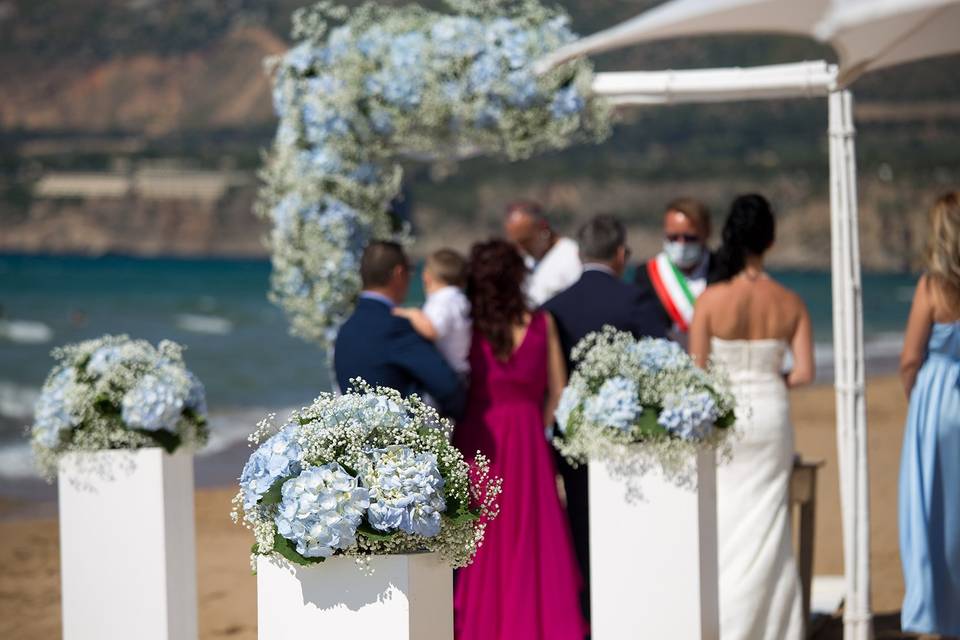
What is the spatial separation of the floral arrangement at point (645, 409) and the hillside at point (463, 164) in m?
55.8

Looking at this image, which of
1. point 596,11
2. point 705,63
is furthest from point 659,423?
point 705,63

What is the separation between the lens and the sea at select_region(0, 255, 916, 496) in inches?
1091

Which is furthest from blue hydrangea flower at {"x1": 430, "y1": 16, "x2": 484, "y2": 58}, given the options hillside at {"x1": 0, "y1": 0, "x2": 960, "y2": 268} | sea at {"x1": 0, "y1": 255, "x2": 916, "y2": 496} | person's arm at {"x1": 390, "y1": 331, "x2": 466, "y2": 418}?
hillside at {"x1": 0, "y1": 0, "x2": 960, "y2": 268}

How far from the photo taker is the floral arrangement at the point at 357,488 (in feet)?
11.4

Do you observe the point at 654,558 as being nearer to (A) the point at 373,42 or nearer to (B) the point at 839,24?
(B) the point at 839,24

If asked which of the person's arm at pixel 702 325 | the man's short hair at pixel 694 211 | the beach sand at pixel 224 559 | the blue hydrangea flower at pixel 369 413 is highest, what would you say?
the man's short hair at pixel 694 211

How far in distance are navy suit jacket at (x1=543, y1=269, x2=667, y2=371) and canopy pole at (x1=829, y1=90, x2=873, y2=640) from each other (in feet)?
2.66

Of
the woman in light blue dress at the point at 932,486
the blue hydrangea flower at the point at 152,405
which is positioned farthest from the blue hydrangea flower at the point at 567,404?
the woman in light blue dress at the point at 932,486

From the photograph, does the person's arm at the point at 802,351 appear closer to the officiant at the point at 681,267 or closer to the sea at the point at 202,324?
the officiant at the point at 681,267

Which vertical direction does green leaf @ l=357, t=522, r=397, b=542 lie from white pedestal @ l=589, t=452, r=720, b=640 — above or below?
above

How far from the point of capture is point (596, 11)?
6125 cm

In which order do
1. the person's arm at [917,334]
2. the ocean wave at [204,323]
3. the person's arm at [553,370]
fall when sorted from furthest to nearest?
1. the ocean wave at [204,323]
2. the person's arm at [553,370]
3. the person's arm at [917,334]

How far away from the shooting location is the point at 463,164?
62.1m

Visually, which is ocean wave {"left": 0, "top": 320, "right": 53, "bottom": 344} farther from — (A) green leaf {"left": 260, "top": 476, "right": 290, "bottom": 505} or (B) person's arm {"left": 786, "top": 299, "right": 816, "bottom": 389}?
(A) green leaf {"left": 260, "top": 476, "right": 290, "bottom": 505}
